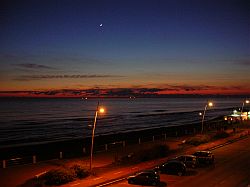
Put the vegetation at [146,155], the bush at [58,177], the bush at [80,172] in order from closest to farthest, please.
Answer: the bush at [58,177]
the bush at [80,172]
the vegetation at [146,155]

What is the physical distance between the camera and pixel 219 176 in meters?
29.9

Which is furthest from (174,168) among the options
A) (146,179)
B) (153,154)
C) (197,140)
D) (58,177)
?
(197,140)

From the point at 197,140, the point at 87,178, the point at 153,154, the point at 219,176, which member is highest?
the point at 197,140

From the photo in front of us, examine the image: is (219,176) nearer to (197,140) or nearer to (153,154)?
(153,154)

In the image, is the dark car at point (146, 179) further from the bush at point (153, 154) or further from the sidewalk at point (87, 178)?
the bush at point (153, 154)

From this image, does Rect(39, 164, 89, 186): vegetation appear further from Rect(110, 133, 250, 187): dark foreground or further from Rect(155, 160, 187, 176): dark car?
Rect(155, 160, 187, 176): dark car

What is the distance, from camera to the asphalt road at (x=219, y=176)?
27062mm

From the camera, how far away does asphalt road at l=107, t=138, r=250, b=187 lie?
88.8 ft

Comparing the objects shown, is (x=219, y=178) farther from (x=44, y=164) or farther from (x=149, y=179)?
(x=44, y=164)

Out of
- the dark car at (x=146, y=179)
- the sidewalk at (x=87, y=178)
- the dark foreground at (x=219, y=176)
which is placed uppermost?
the dark car at (x=146, y=179)

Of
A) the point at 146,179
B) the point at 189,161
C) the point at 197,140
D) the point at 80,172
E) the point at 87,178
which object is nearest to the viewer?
the point at 146,179

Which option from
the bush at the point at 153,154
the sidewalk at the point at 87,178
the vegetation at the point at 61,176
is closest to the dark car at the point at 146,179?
the sidewalk at the point at 87,178

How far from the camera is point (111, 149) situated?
49.7 meters

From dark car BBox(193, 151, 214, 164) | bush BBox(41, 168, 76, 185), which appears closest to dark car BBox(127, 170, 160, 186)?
bush BBox(41, 168, 76, 185)
